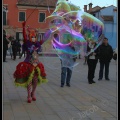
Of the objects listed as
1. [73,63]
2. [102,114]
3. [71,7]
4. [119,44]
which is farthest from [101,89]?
[119,44]

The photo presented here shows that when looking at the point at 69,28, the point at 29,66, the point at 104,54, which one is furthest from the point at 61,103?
the point at 104,54

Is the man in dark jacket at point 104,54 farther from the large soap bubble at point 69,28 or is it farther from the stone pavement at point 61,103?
the large soap bubble at point 69,28

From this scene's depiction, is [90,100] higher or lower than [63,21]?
lower

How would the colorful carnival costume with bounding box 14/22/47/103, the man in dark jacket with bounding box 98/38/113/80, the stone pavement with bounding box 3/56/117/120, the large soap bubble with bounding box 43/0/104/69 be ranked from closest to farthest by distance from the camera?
1. the stone pavement with bounding box 3/56/117/120
2. the colorful carnival costume with bounding box 14/22/47/103
3. the large soap bubble with bounding box 43/0/104/69
4. the man in dark jacket with bounding box 98/38/113/80

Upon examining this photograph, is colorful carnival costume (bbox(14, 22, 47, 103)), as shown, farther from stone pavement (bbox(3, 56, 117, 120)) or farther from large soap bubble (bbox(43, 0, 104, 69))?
large soap bubble (bbox(43, 0, 104, 69))

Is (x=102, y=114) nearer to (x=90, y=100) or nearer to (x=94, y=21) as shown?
(x=90, y=100)

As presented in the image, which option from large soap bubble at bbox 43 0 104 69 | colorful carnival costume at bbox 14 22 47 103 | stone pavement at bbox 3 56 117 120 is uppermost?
large soap bubble at bbox 43 0 104 69

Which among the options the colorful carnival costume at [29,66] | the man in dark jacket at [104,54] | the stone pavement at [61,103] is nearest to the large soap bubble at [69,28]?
the colorful carnival costume at [29,66]

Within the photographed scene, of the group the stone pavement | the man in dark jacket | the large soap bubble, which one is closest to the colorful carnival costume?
the stone pavement

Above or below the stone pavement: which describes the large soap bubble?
above

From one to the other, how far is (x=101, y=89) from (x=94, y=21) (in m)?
2.41

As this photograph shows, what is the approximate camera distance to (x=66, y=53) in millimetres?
9422

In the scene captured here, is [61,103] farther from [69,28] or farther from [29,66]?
[69,28]

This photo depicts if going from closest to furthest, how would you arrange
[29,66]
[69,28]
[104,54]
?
[29,66], [69,28], [104,54]
